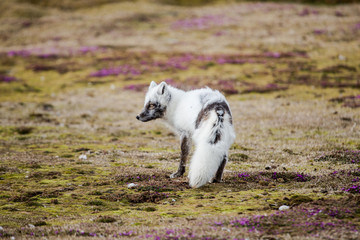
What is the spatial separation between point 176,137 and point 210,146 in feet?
33.0

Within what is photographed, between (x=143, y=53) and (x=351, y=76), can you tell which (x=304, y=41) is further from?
(x=143, y=53)

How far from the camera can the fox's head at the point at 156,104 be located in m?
14.5

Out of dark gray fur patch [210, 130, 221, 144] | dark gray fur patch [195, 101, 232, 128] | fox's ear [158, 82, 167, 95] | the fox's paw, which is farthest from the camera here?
fox's ear [158, 82, 167, 95]

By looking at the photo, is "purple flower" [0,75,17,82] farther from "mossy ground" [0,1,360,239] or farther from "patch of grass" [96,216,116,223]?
"patch of grass" [96,216,116,223]

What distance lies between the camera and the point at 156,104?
14.5m

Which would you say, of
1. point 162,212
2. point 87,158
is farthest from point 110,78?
point 162,212

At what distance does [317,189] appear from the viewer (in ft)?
36.2

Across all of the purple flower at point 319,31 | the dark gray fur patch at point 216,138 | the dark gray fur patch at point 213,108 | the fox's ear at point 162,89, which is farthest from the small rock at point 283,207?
the purple flower at point 319,31

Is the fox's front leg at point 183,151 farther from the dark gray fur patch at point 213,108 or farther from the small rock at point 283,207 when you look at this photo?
the small rock at point 283,207

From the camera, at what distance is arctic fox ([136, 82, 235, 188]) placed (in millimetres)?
11547

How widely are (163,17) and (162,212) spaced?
8203 cm

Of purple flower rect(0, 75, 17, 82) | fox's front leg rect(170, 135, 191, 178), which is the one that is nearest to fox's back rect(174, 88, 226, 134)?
fox's front leg rect(170, 135, 191, 178)

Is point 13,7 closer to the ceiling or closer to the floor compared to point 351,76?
closer to the ceiling

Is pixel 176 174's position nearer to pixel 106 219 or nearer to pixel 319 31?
A: pixel 106 219
